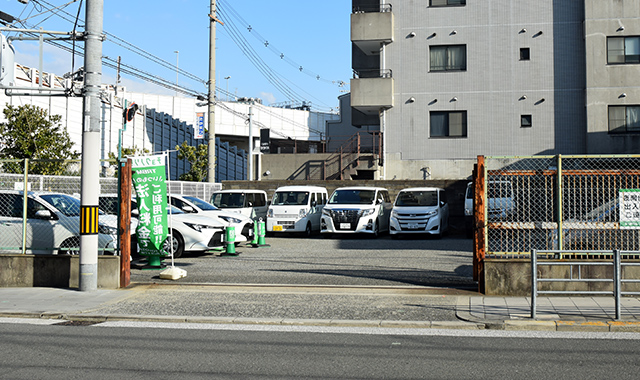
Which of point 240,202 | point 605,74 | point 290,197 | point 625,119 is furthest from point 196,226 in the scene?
point 625,119

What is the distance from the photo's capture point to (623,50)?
86.0ft

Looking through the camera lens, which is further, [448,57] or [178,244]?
[448,57]

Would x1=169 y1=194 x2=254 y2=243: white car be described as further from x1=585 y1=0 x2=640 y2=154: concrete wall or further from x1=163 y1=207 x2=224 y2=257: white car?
x1=585 y1=0 x2=640 y2=154: concrete wall

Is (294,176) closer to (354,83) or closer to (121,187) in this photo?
(354,83)

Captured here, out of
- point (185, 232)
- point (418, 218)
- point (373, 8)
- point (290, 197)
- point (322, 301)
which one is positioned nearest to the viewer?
point (322, 301)

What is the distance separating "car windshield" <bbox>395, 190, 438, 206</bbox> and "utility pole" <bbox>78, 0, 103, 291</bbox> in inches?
501

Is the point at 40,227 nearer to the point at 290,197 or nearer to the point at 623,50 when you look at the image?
the point at 290,197

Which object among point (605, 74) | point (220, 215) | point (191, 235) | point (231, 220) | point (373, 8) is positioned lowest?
point (191, 235)

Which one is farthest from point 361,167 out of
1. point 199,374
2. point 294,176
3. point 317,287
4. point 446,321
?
point 199,374

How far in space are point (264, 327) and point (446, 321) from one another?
243 cm

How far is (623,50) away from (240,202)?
17.9 m

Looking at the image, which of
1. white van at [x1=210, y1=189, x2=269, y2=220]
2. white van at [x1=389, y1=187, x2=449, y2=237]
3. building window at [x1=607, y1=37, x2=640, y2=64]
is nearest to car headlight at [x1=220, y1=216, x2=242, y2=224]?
white van at [x1=210, y1=189, x2=269, y2=220]

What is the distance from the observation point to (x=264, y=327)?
8.00 m

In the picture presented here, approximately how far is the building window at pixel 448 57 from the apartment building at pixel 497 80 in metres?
0.05
